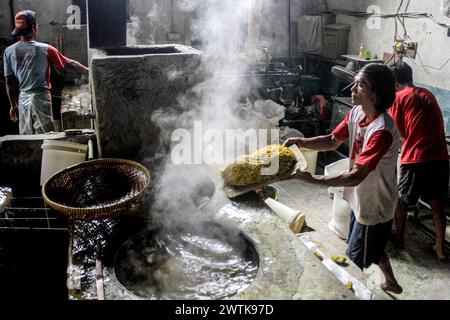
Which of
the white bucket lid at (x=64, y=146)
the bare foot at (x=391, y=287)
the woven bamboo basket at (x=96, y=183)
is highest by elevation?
the white bucket lid at (x=64, y=146)

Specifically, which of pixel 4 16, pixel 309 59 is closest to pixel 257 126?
pixel 309 59

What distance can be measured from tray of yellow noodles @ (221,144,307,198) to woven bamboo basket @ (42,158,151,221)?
113cm

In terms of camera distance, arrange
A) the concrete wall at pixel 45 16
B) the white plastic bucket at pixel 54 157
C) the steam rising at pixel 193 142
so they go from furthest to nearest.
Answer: the concrete wall at pixel 45 16, the white plastic bucket at pixel 54 157, the steam rising at pixel 193 142

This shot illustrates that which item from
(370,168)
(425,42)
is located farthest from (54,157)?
(425,42)

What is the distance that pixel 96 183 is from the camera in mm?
4188

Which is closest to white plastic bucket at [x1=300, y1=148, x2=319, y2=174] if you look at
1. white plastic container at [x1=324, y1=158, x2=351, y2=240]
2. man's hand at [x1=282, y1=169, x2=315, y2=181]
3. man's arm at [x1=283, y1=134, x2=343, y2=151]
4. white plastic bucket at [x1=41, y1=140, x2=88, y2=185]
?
white plastic container at [x1=324, y1=158, x2=351, y2=240]

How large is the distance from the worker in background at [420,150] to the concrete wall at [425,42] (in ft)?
11.7

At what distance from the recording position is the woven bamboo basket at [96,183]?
380cm

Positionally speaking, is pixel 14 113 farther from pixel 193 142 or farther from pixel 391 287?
pixel 391 287

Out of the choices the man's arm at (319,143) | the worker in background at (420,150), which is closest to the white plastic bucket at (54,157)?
the man's arm at (319,143)

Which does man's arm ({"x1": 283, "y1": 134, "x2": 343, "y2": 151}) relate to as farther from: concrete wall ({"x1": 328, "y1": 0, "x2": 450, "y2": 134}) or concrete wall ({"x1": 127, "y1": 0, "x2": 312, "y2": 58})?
concrete wall ({"x1": 127, "y1": 0, "x2": 312, "y2": 58})

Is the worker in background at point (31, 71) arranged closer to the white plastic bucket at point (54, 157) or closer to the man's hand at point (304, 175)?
the white plastic bucket at point (54, 157)

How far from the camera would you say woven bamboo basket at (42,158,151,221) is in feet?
12.5

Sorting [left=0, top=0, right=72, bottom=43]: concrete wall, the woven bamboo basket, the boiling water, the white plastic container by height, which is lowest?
the white plastic container
